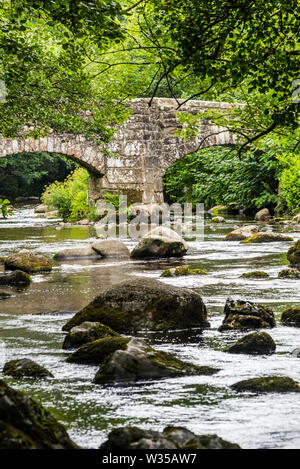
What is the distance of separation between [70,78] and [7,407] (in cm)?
663

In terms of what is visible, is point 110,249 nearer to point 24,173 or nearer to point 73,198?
point 73,198

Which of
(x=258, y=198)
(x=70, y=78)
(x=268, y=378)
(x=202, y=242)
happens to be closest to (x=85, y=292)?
(x=70, y=78)

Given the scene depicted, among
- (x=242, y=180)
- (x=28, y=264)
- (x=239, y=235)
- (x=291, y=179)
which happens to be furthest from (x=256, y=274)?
(x=242, y=180)

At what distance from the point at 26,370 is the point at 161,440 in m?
1.91

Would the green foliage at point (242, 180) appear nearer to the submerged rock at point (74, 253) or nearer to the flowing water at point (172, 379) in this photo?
the submerged rock at point (74, 253)

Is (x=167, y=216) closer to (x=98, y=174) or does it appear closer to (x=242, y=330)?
(x=98, y=174)

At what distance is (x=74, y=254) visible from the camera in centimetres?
1273

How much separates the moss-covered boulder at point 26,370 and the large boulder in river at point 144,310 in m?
1.42

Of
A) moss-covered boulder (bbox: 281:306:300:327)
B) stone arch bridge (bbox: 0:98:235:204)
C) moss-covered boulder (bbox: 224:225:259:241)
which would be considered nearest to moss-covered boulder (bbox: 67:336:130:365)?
moss-covered boulder (bbox: 281:306:300:327)

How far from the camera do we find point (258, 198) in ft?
80.7

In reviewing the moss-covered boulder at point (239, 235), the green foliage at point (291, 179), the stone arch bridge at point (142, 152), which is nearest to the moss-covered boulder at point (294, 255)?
the moss-covered boulder at point (239, 235)

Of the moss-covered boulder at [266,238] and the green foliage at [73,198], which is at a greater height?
the green foliage at [73,198]

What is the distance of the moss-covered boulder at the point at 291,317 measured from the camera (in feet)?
20.5

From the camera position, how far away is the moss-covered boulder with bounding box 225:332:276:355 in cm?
522
